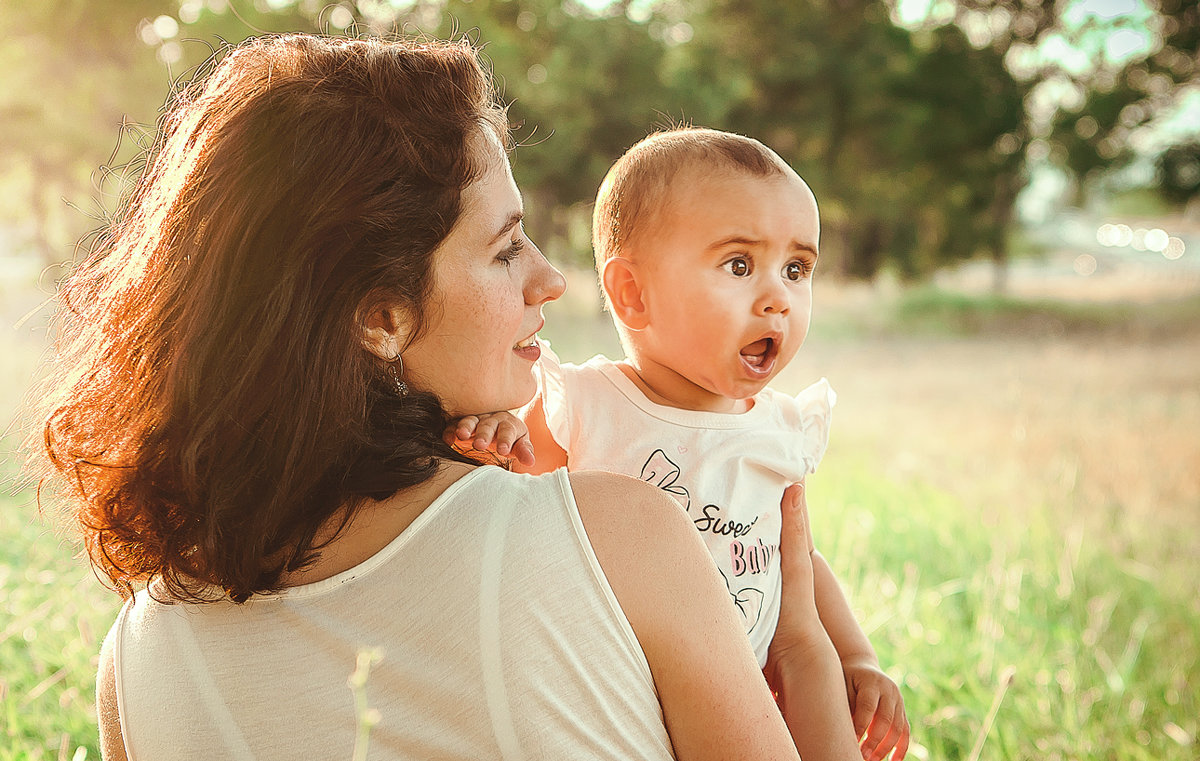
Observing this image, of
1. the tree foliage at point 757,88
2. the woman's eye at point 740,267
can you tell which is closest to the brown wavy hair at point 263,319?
the woman's eye at point 740,267

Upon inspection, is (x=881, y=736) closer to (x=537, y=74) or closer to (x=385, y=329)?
(x=385, y=329)

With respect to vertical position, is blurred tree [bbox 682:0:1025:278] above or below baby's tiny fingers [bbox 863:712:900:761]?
below

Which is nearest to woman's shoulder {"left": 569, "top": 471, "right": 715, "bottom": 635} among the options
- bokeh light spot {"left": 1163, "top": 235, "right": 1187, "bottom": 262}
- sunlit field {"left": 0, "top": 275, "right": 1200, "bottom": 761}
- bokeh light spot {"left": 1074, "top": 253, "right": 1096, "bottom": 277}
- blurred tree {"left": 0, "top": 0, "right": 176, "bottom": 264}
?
sunlit field {"left": 0, "top": 275, "right": 1200, "bottom": 761}

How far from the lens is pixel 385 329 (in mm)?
1516

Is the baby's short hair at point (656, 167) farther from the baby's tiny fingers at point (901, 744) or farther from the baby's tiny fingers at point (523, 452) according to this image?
the baby's tiny fingers at point (901, 744)

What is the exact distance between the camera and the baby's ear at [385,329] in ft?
4.80

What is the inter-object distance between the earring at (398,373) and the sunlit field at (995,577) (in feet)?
3.29

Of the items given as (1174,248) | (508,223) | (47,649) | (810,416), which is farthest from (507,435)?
(1174,248)

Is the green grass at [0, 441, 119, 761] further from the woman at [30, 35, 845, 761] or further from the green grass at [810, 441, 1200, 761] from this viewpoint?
the green grass at [810, 441, 1200, 761]

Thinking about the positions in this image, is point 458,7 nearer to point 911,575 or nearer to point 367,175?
point 911,575

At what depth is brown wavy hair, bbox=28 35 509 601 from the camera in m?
Result: 1.35

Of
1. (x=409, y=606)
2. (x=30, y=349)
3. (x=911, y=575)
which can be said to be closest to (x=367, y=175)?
(x=409, y=606)

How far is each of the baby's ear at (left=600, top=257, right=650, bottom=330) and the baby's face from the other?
0.03m

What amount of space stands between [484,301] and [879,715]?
1034mm
